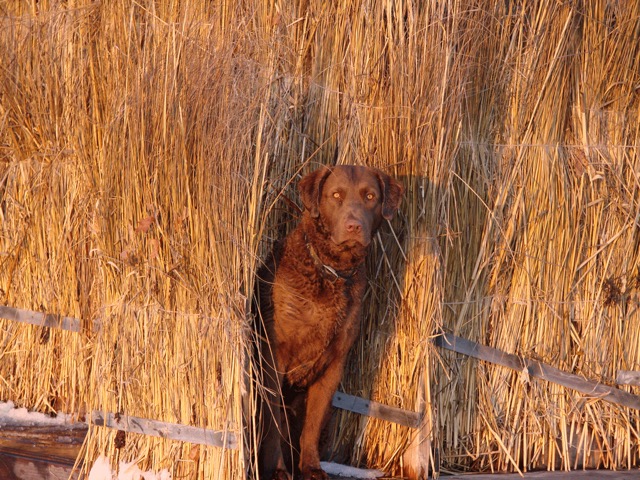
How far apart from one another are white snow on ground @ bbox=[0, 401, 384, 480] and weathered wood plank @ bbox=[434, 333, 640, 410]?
0.82 meters

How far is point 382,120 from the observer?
15.0ft

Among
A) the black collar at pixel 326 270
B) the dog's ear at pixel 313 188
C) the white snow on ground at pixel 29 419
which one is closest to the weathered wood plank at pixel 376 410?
the black collar at pixel 326 270

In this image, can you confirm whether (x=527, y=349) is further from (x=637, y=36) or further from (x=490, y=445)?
(x=637, y=36)

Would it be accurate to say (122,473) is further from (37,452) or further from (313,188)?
(313,188)

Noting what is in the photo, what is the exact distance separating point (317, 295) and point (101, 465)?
128 centimetres

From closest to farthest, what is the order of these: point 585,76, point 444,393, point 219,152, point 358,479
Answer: point 219,152, point 358,479, point 444,393, point 585,76

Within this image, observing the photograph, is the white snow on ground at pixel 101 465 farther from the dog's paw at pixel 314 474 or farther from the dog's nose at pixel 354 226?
the dog's nose at pixel 354 226

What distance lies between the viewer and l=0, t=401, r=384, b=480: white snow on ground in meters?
3.98

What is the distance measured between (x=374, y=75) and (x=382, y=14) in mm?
325

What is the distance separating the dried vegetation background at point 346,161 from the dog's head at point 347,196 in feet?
0.65

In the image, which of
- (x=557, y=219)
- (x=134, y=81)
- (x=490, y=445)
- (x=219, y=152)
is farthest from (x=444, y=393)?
(x=134, y=81)

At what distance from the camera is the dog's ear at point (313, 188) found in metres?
4.38

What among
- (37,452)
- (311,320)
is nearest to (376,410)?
(311,320)

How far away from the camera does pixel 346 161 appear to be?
474cm
